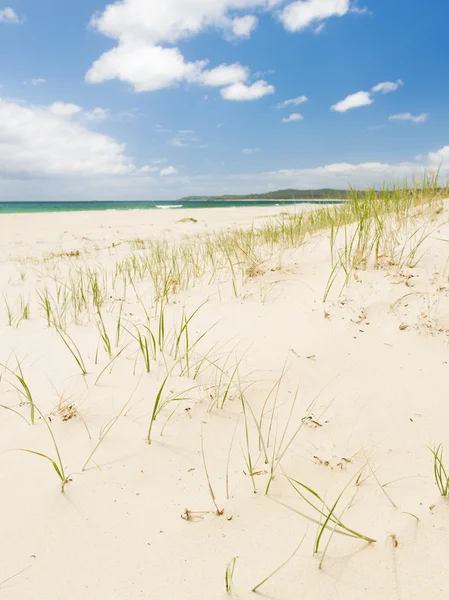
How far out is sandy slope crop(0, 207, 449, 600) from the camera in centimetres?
91

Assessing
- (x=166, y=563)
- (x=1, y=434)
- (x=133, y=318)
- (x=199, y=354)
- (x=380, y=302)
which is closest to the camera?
(x=166, y=563)

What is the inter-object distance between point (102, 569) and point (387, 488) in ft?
2.90

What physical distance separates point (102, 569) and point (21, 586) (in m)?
0.20

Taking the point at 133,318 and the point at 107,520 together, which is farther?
the point at 133,318

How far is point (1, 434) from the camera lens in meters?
1.44

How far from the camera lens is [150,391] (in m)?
1.72

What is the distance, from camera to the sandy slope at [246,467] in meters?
0.91

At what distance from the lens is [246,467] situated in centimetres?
126

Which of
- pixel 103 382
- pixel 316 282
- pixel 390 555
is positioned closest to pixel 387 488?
pixel 390 555

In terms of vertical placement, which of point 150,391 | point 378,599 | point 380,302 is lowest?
point 378,599

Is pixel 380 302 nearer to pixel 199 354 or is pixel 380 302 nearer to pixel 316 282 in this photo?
pixel 316 282

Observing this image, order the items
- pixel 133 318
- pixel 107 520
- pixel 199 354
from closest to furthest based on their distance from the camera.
Result: pixel 107 520
pixel 199 354
pixel 133 318

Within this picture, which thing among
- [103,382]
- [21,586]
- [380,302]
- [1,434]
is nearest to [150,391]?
[103,382]

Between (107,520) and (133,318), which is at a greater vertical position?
(133,318)
